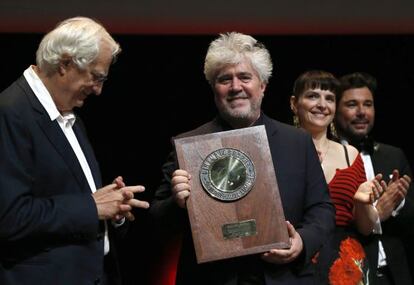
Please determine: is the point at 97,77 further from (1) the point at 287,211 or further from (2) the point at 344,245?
(2) the point at 344,245

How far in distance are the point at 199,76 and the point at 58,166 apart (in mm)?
2299

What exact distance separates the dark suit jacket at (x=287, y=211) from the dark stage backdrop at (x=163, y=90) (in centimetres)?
174

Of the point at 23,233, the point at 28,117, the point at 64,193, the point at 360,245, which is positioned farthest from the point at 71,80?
the point at 360,245

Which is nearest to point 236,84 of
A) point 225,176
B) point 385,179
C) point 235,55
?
point 235,55

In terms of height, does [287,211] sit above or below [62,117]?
below

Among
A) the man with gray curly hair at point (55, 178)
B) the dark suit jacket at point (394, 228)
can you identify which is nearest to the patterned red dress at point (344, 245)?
the dark suit jacket at point (394, 228)

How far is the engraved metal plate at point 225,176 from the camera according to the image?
99.0 inches

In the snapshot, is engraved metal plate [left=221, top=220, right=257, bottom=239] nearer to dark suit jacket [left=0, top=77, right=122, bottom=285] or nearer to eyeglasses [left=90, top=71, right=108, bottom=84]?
dark suit jacket [left=0, top=77, right=122, bottom=285]

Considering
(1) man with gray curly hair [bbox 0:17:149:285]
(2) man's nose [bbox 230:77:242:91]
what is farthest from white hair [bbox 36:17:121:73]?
(2) man's nose [bbox 230:77:242:91]

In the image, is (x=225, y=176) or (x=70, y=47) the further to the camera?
(x=225, y=176)

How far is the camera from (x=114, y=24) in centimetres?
424

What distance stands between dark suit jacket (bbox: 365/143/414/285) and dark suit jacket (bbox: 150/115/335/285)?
0.55 m

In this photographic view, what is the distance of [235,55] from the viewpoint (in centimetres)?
271

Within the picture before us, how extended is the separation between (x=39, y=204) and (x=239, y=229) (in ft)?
2.07
